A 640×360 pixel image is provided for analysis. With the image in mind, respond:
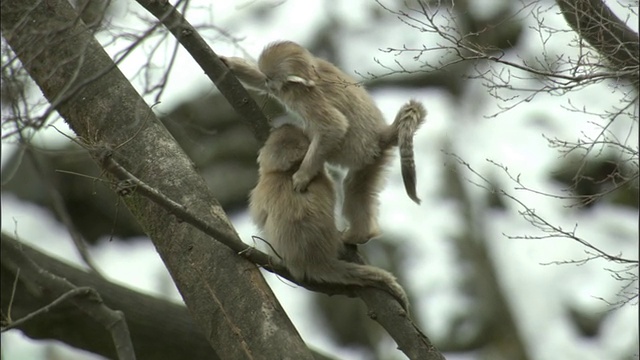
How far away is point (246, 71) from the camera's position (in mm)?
Answer: 6648

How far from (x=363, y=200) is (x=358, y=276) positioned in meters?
0.63

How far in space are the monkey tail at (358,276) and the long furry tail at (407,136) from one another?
1.63 feet

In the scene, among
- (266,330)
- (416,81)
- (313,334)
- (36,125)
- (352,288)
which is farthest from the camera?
(416,81)

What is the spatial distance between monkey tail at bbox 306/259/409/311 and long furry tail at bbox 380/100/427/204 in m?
0.50

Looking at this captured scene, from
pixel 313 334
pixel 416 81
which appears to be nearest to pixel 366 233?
pixel 313 334

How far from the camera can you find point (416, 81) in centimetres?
1667

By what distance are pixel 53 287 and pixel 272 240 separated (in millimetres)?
1828

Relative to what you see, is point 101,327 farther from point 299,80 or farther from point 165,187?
point 299,80

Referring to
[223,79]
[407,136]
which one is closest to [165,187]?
[223,79]

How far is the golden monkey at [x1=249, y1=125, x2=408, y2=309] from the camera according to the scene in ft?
20.4

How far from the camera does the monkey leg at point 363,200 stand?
21.7ft

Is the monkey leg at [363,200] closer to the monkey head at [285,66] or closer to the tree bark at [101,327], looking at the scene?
the monkey head at [285,66]

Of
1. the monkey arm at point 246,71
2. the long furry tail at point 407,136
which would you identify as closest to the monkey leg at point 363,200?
the long furry tail at point 407,136

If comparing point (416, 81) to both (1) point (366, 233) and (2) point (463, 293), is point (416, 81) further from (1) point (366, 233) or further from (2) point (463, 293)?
(1) point (366, 233)
